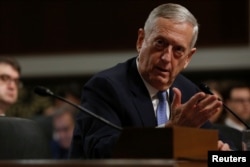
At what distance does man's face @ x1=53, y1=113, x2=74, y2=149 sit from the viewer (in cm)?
680

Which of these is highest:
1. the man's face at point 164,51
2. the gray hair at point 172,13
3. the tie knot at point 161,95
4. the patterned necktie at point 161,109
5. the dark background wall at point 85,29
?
the gray hair at point 172,13

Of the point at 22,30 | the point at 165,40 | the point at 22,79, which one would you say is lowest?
the point at 22,79

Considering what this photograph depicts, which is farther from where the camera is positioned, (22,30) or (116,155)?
(22,30)

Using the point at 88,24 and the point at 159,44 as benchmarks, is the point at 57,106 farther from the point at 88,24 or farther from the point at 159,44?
the point at 159,44

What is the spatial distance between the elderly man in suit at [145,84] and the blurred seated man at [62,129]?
3441 millimetres

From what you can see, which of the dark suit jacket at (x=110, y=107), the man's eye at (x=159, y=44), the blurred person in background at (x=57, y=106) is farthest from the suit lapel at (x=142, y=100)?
the blurred person in background at (x=57, y=106)

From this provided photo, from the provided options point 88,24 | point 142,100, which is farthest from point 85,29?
point 142,100

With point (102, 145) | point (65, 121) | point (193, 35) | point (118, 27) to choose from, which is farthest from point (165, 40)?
point (118, 27)

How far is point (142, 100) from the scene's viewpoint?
3133 mm

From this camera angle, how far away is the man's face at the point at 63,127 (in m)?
6.80

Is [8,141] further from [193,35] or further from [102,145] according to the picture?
[193,35]

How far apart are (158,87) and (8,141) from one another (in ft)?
2.43

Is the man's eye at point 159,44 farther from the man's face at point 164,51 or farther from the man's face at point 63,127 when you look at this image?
the man's face at point 63,127

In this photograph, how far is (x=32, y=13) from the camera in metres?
9.13
